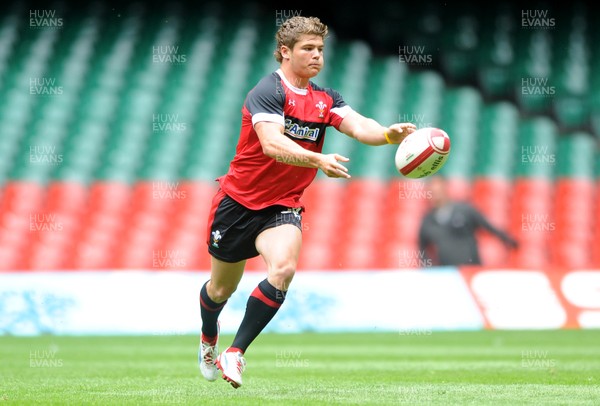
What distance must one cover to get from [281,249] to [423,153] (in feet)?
3.66

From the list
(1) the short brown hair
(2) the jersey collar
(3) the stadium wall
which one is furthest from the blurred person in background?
(1) the short brown hair

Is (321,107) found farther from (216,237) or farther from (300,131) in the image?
(216,237)

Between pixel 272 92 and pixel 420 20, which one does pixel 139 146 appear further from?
pixel 272 92

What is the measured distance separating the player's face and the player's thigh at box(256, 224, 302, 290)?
1066 millimetres

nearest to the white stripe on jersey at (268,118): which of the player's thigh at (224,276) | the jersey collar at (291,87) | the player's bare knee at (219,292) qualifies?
the jersey collar at (291,87)

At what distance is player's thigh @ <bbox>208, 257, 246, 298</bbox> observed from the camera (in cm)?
766

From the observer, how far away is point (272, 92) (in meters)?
7.06

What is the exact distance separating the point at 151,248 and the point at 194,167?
2.39 m

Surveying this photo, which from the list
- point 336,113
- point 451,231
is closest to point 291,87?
point 336,113

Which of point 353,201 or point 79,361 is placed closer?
point 79,361

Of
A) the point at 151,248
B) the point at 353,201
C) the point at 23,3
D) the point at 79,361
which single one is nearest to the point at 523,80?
the point at 353,201

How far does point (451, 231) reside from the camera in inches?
601

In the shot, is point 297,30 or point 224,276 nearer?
point 297,30

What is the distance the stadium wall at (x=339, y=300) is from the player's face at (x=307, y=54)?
23.0 feet
